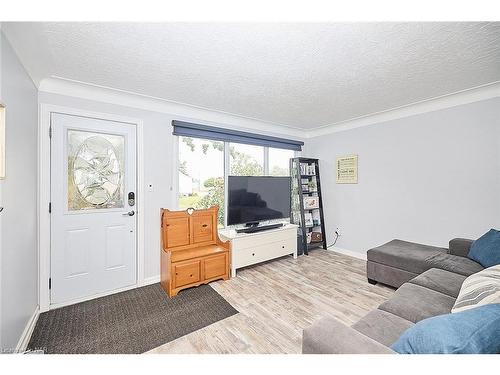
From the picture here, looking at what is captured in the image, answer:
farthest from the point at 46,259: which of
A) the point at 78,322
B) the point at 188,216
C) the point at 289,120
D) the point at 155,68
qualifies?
the point at 289,120

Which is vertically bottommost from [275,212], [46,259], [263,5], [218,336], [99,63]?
[218,336]

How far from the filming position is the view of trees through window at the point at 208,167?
312cm

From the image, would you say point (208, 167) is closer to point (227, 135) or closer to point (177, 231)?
point (227, 135)

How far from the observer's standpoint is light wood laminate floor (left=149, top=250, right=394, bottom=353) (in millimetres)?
1714

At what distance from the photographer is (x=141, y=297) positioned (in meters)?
2.43

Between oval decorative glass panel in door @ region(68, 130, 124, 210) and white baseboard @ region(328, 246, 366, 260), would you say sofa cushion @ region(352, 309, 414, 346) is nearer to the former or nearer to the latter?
white baseboard @ region(328, 246, 366, 260)

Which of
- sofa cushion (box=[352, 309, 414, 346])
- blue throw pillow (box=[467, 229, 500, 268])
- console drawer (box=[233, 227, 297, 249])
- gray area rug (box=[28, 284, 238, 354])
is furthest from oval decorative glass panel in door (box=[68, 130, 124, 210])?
blue throw pillow (box=[467, 229, 500, 268])

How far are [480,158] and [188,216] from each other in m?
3.62

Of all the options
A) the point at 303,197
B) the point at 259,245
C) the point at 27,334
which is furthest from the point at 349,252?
the point at 27,334

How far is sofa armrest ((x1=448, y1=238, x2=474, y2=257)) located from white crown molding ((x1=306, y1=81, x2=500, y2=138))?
1647mm

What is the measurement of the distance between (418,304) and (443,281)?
1.82 ft

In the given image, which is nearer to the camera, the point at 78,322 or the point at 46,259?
the point at 78,322

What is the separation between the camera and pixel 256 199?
132 inches

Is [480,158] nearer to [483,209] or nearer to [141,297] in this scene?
[483,209]
